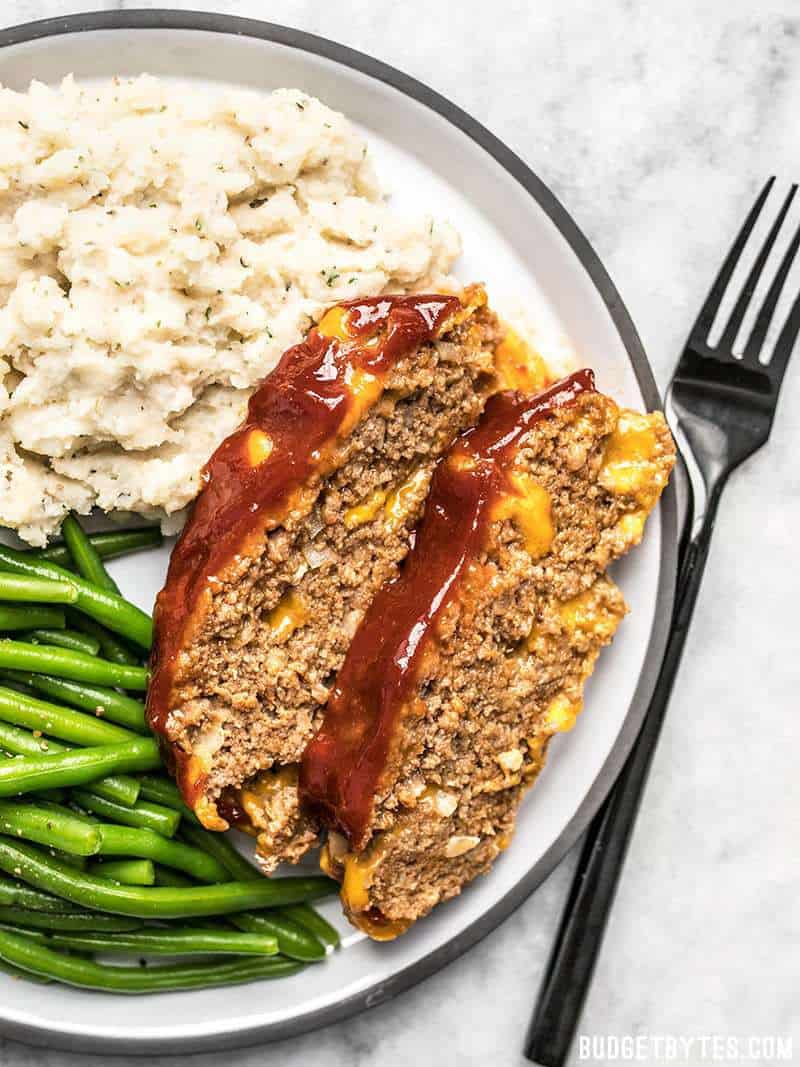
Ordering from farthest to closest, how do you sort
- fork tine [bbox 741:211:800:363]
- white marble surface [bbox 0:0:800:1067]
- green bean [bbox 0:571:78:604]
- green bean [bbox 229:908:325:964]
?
white marble surface [bbox 0:0:800:1067] < fork tine [bbox 741:211:800:363] < green bean [bbox 229:908:325:964] < green bean [bbox 0:571:78:604]

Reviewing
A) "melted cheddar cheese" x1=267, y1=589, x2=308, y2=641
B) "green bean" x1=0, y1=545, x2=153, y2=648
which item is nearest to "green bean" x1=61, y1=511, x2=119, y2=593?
"green bean" x1=0, y1=545, x2=153, y2=648

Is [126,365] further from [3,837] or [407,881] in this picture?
[407,881]

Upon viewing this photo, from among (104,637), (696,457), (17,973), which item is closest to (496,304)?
(696,457)

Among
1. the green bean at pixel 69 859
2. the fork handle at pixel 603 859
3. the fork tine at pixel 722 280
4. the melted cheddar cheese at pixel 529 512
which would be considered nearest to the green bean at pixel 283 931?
the green bean at pixel 69 859

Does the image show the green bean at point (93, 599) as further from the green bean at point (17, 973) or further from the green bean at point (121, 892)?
the green bean at point (17, 973)

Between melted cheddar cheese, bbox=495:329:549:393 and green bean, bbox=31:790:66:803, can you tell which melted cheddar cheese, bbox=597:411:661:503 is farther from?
green bean, bbox=31:790:66:803

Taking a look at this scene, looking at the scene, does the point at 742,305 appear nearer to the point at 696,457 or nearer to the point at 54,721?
the point at 696,457

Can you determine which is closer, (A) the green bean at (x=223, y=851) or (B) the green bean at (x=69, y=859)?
(B) the green bean at (x=69, y=859)

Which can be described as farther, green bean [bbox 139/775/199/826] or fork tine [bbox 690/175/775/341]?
fork tine [bbox 690/175/775/341]
